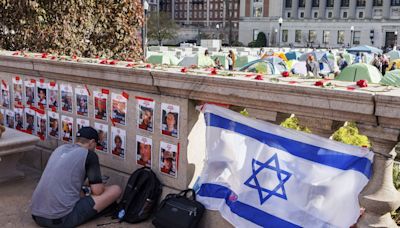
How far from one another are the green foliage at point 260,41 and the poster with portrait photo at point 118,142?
105 metres

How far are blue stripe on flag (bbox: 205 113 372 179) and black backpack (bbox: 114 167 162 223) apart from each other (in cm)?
97

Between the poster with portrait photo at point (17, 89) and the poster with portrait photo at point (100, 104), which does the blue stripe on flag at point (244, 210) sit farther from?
the poster with portrait photo at point (17, 89)

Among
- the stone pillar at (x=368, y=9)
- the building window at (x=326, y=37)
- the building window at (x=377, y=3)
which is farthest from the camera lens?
the building window at (x=326, y=37)

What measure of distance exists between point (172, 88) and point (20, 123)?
134 inches

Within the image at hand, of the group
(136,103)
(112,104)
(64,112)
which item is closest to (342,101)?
(136,103)

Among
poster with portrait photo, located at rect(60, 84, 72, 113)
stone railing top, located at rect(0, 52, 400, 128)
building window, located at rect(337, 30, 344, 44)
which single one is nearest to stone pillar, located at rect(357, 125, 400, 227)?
stone railing top, located at rect(0, 52, 400, 128)

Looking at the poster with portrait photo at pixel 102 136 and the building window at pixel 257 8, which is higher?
the building window at pixel 257 8

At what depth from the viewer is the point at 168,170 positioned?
202 inches

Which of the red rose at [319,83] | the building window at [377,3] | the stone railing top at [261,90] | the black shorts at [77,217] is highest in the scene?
the building window at [377,3]

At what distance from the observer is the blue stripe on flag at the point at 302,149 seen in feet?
12.1

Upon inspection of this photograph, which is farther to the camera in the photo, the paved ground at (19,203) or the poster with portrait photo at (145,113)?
the poster with portrait photo at (145,113)

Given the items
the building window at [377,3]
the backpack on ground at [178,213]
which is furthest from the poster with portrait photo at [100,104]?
the building window at [377,3]

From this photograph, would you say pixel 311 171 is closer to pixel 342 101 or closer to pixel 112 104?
pixel 342 101

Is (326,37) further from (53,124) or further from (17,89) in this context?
(53,124)
